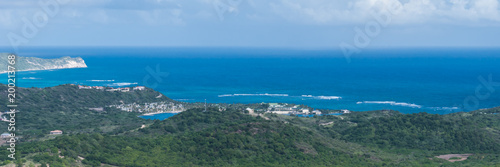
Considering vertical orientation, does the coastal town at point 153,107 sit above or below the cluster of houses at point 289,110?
above

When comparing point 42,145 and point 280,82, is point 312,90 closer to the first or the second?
point 280,82

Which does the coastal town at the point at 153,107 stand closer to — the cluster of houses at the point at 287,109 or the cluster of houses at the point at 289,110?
the cluster of houses at the point at 287,109

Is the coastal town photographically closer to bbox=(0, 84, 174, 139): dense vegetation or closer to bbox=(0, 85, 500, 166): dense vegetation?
bbox=(0, 84, 174, 139): dense vegetation

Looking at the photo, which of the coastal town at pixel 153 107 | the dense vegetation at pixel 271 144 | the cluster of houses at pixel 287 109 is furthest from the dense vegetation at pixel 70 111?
the cluster of houses at pixel 287 109

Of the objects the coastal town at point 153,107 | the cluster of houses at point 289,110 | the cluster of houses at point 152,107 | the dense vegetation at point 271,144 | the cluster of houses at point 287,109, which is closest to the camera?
the dense vegetation at point 271,144

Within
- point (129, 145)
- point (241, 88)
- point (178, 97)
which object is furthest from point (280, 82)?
point (129, 145)

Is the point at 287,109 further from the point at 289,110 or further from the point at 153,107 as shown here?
the point at 153,107
